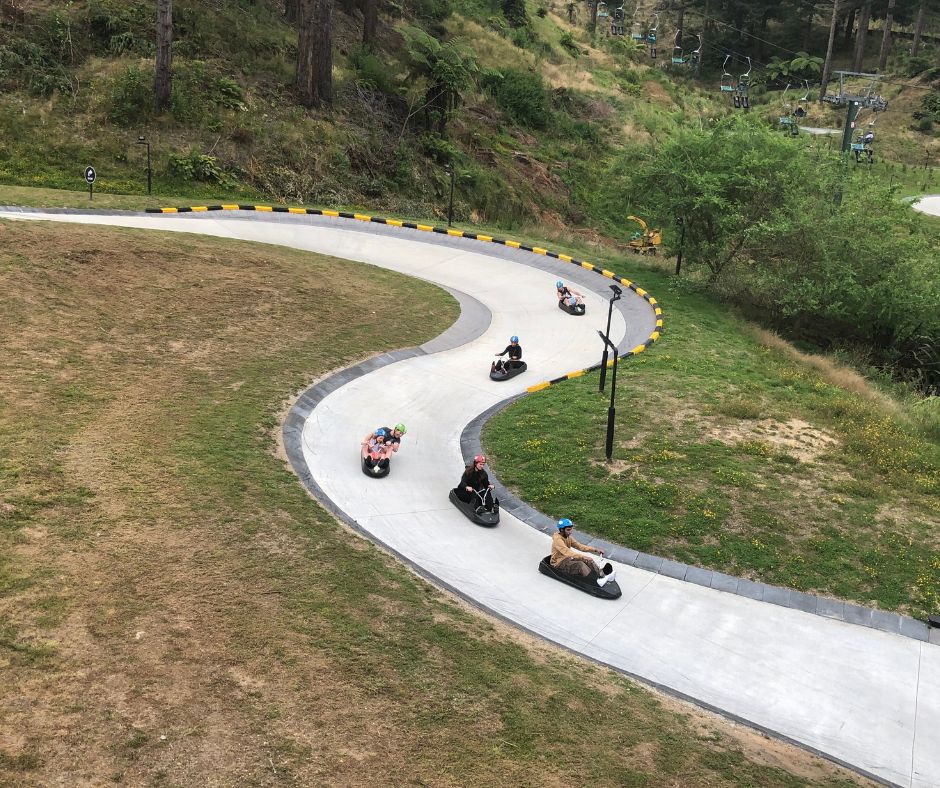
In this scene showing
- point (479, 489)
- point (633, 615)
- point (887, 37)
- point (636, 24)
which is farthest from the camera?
point (636, 24)

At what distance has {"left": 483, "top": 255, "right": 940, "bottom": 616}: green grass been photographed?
1457 centimetres

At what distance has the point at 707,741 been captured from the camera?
1004 cm

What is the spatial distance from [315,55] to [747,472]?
3009 centimetres

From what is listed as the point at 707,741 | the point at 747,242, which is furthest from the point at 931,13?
the point at 707,741

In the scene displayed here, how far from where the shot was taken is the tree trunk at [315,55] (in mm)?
36469

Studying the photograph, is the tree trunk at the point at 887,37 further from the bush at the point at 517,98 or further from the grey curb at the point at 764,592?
the grey curb at the point at 764,592

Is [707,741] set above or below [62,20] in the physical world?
below

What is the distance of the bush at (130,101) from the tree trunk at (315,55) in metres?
6.83

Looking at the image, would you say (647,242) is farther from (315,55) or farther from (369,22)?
(369,22)

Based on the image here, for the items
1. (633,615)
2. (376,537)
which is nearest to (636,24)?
(376,537)

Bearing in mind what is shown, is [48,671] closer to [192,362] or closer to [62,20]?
[192,362]

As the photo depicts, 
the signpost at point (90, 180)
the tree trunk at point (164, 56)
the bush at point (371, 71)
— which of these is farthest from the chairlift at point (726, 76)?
the signpost at point (90, 180)

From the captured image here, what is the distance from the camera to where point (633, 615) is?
13.1 m

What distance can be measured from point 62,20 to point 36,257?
70.9 feet
